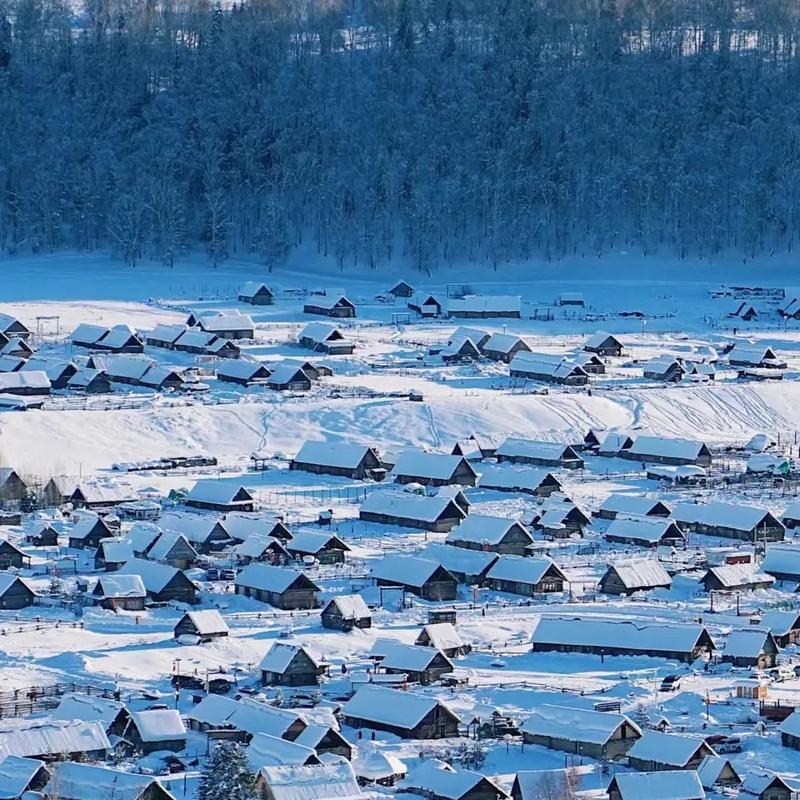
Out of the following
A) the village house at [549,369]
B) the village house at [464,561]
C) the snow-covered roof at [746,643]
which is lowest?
the village house at [549,369]

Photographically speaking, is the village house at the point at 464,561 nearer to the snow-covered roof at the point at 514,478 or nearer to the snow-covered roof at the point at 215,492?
the snow-covered roof at the point at 215,492

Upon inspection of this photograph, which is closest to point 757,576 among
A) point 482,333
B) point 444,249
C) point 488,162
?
point 482,333

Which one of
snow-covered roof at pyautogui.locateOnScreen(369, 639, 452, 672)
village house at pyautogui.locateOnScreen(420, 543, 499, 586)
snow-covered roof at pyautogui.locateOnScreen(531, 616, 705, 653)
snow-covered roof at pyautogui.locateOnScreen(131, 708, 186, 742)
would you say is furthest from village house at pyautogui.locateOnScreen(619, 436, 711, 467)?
snow-covered roof at pyautogui.locateOnScreen(131, 708, 186, 742)

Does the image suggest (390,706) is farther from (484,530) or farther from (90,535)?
(90,535)

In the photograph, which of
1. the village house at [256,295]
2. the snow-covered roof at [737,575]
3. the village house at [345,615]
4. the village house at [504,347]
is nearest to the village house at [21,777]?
the village house at [345,615]

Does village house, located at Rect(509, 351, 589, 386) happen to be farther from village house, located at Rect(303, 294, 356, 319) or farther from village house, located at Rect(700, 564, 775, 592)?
village house, located at Rect(700, 564, 775, 592)

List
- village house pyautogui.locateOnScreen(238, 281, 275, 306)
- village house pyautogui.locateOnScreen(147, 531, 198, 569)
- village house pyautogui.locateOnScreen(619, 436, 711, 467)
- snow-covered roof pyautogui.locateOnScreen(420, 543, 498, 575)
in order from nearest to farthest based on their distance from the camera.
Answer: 1. snow-covered roof pyautogui.locateOnScreen(420, 543, 498, 575)
2. village house pyautogui.locateOnScreen(147, 531, 198, 569)
3. village house pyautogui.locateOnScreen(619, 436, 711, 467)
4. village house pyautogui.locateOnScreen(238, 281, 275, 306)
